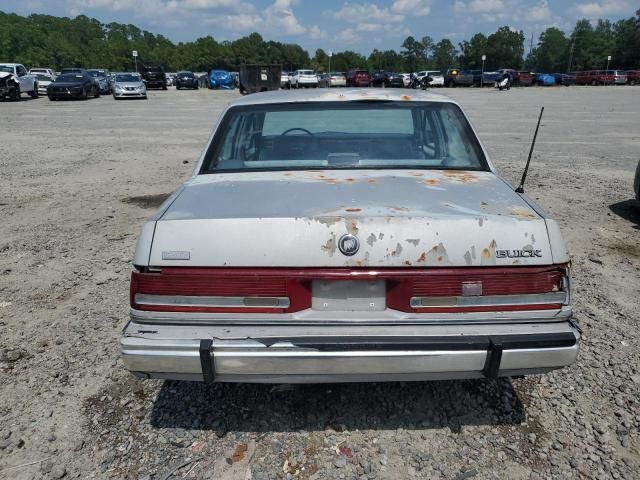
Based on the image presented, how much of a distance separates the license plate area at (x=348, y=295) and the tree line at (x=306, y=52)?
100142 millimetres

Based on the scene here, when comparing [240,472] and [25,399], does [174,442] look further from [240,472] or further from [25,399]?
[25,399]

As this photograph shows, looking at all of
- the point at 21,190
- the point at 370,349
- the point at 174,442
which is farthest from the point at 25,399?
the point at 21,190

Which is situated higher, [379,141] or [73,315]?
[379,141]

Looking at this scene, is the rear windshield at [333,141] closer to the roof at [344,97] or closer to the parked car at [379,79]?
the roof at [344,97]

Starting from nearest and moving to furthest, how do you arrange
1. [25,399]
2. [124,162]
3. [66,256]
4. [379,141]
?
1. [25,399]
2. [379,141]
3. [66,256]
4. [124,162]

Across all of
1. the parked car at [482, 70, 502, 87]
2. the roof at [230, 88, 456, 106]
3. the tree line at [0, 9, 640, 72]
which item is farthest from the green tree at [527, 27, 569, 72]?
the roof at [230, 88, 456, 106]

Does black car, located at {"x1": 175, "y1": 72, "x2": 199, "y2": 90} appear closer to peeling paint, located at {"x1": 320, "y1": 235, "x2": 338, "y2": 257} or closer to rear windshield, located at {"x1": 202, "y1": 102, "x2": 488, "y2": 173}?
rear windshield, located at {"x1": 202, "y1": 102, "x2": 488, "y2": 173}

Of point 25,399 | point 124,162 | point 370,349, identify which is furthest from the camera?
point 124,162

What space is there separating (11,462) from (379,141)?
303 centimetres

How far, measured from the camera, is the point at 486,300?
2.31 metres

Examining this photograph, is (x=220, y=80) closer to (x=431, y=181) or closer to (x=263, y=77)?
(x=263, y=77)

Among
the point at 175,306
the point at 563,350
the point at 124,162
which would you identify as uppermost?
the point at 175,306

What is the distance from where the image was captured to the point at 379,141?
12.6 ft

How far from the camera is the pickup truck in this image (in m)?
25.6
